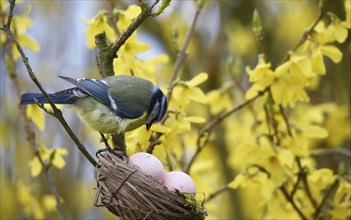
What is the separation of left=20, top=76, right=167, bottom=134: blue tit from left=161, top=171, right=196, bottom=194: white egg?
278mm

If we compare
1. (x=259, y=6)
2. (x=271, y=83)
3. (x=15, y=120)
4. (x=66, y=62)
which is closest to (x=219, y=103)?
(x=271, y=83)

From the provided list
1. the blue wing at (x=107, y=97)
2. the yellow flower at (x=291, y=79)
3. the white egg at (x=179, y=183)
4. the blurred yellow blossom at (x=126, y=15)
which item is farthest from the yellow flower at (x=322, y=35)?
the white egg at (x=179, y=183)

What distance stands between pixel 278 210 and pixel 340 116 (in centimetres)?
124

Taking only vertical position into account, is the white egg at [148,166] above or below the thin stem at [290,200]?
below

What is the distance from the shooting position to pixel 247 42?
5121 mm

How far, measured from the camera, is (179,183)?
2.15 meters

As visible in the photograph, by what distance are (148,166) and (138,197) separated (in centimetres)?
14

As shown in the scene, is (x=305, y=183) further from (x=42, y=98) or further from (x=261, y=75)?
(x=42, y=98)

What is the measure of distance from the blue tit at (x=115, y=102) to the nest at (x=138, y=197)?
28cm

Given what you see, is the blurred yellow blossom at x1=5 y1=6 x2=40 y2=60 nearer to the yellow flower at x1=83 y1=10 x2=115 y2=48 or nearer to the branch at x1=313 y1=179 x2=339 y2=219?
the yellow flower at x1=83 y1=10 x2=115 y2=48

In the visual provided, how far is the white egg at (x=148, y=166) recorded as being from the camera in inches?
84.5

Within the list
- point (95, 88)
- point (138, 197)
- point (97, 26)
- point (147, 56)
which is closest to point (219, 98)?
point (147, 56)

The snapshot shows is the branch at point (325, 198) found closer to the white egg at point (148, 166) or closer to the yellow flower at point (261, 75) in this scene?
the yellow flower at point (261, 75)

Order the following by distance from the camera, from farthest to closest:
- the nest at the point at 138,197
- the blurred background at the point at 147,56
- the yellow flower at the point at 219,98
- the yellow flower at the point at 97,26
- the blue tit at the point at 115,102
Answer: the blurred background at the point at 147,56 → the yellow flower at the point at 219,98 → the yellow flower at the point at 97,26 → the blue tit at the point at 115,102 → the nest at the point at 138,197
